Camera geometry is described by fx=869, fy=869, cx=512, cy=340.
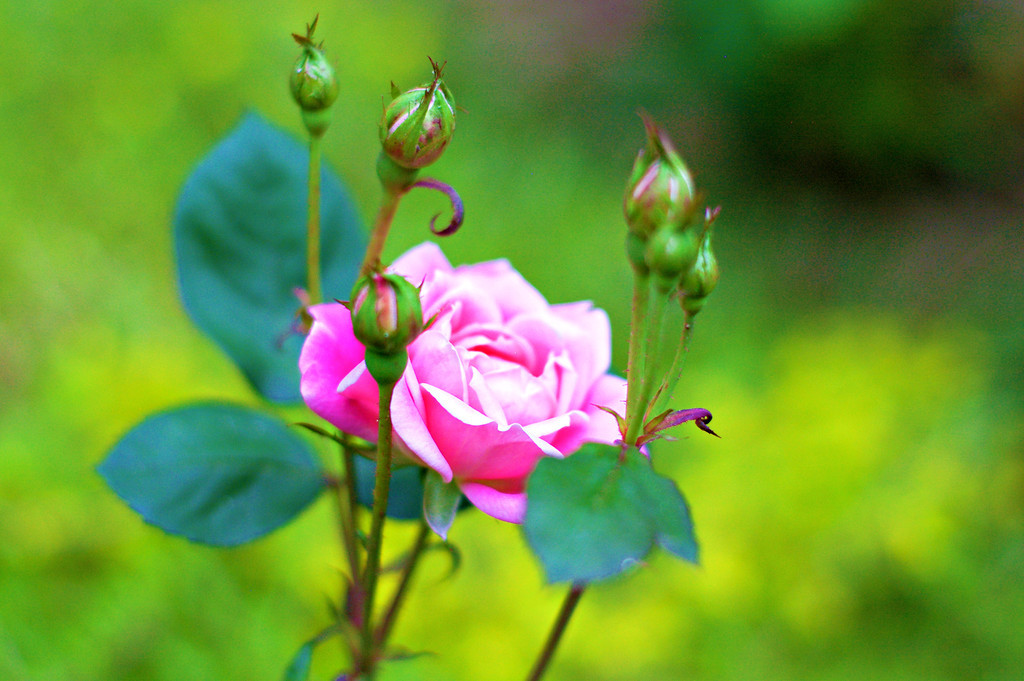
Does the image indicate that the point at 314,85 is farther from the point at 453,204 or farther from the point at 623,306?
the point at 623,306

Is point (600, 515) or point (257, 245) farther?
Answer: point (257, 245)

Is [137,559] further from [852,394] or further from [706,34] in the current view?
[706,34]

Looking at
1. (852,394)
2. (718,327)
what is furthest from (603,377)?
(718,327)

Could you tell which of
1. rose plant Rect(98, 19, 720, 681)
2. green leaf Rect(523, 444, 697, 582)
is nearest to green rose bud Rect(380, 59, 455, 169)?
rose plant Rect(98, 19, 720, 681)

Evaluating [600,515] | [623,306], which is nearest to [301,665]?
[600,515]

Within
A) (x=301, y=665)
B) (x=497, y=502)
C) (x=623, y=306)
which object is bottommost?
(x=623, y=306)

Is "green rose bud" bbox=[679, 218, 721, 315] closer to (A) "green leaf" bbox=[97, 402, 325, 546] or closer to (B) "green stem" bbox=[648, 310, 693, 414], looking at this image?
(B) "green stem" bbox=[648, 310, 693, 414]

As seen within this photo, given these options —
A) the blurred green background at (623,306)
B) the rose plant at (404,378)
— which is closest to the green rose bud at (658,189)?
the rose plant at (404,378)

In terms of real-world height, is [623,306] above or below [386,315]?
below
